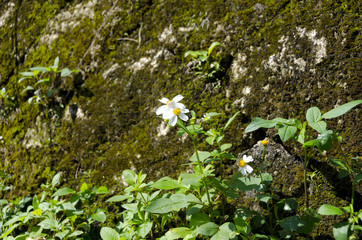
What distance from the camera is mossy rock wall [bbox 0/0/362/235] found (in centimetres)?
167

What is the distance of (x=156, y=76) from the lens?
2238 mm

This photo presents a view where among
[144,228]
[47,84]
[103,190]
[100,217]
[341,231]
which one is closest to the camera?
[341,231]

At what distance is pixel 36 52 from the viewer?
2.94 metres

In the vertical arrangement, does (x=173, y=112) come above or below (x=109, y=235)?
above

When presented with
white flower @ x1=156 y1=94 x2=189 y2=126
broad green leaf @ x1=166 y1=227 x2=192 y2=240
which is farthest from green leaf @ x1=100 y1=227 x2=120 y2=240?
white flower @ x1=156 y1=94 x2=189 y2=126

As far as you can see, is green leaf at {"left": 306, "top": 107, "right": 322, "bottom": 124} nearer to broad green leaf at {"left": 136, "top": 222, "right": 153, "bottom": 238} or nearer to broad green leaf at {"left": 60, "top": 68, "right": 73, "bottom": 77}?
broad green leaf at {"left": 136, "top": 222, "right": 153, "bottom": 238}

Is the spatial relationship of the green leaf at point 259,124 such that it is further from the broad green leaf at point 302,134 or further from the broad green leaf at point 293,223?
the broad green leaf at point 293,223

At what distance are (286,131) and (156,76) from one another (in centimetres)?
125

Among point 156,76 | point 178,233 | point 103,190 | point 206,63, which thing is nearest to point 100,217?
point 103,190

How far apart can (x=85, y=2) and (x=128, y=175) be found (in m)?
1.93

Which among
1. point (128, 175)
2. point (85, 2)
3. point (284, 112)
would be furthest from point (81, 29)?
point (284, 112)

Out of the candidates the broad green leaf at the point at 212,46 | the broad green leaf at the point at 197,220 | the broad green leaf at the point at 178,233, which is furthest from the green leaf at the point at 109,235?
the broad green leaf at the point at 212,46

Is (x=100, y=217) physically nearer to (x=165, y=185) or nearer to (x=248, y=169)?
(x=165, y=185)

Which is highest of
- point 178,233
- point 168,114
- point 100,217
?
point 168,114
